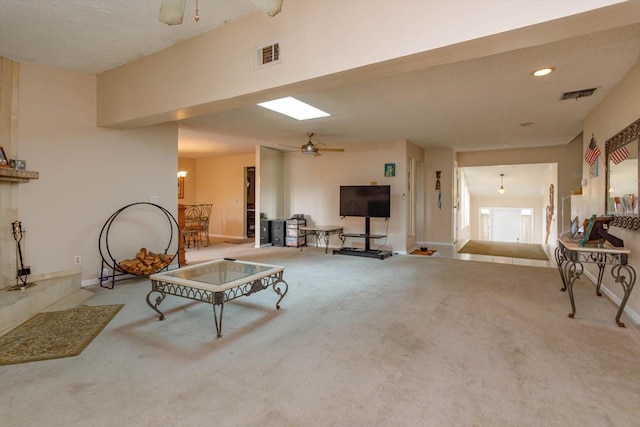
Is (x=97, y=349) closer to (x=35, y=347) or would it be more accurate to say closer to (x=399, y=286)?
(x=35, y=347)

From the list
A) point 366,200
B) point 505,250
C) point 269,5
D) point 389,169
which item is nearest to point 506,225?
point 505,250

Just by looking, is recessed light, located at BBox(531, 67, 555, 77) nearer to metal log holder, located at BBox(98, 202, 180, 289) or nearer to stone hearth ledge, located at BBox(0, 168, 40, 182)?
metal log holder, located at BBox(98, 202, 180, 289)

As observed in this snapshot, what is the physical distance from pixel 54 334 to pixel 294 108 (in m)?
3.78

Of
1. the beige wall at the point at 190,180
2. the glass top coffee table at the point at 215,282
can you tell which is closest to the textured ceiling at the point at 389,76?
the glass top coffee table at the point at 215,282

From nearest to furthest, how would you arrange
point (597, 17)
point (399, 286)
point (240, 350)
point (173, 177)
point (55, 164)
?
point (597, 17) < point (240, 350) < point (55, 164) < point (399, 286) < point (173, 177)

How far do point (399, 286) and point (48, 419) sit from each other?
355 centimetres

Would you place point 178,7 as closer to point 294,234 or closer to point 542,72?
point 542,72

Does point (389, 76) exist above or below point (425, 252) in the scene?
above

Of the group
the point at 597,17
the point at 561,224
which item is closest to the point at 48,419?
the point at 597,17

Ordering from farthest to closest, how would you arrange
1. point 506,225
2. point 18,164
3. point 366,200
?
point 506,225 < point 366,200 < point 18,164

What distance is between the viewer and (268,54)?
2656 mm

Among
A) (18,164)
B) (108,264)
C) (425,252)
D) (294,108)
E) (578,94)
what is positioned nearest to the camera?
(18,164)

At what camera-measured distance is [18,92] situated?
11.7ft

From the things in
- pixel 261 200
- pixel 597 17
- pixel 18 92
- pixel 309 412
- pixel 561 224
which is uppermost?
pixel 18 92
